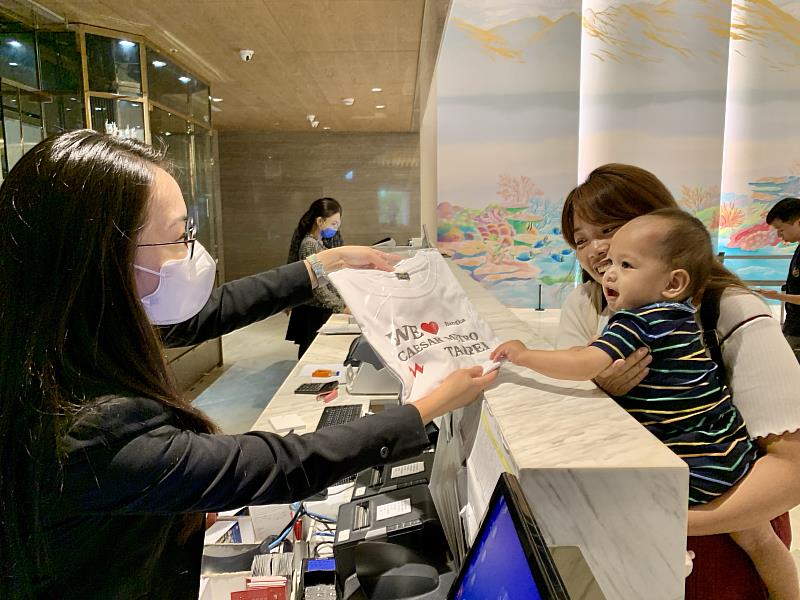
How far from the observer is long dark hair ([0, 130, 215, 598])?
0.77m

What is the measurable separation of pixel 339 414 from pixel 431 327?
1.47m

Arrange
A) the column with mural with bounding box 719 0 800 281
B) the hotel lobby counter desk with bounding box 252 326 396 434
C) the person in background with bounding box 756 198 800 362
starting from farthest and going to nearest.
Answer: the column with mural with bounding box 719 0 800 281 < the person in background with bounding box 756 198 800 362 < the hotel lobby counter desk with bounding box 252 326 396 434

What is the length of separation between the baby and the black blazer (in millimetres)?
317

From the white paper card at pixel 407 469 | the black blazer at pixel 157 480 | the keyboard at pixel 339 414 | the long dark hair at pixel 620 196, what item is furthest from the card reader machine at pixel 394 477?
the keyboard at pixel 339 414

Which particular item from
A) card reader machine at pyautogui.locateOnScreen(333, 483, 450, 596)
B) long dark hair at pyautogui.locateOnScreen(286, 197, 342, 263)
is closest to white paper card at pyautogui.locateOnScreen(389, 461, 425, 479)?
card reader machine at pyautogui.locateOnScreen(333, 483, 450, 596)

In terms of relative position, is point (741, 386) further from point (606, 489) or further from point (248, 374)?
point (248, 374)

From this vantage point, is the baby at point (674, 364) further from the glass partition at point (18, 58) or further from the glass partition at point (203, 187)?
the glass partition at point (203, 187)

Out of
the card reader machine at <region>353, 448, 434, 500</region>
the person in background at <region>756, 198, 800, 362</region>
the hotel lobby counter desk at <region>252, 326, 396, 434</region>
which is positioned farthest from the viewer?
the person in background at <region>756, 198, 800, 362</region>

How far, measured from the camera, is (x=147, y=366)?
0.87 meters

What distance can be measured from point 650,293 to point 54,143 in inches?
41.3

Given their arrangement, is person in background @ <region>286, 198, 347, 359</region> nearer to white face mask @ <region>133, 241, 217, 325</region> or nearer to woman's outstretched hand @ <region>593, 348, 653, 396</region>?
white face mask @ <region>133, 241, 217, 325</region>

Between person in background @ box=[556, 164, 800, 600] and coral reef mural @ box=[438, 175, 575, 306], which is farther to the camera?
coral reef mural @ box=[438, 175, 575, 306]

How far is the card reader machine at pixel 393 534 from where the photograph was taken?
1.02 metres

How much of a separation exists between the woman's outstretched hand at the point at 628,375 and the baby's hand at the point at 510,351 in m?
0.15
